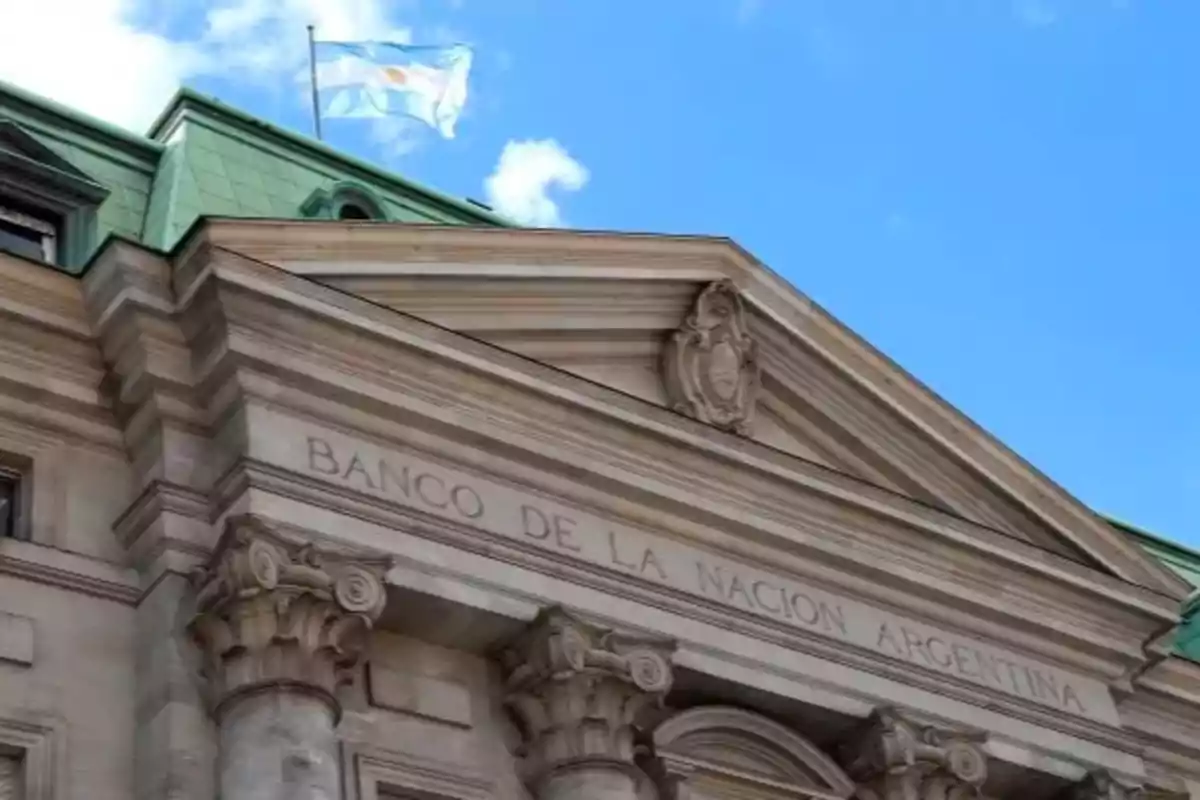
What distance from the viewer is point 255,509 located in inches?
661

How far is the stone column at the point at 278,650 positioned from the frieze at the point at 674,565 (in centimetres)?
110

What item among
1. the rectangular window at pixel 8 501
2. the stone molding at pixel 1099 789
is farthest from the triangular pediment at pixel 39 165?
the stone molding at pixel 1099 789

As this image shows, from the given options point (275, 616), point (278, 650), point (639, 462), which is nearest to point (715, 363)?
point (639, 462)

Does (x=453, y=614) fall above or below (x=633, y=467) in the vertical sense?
below

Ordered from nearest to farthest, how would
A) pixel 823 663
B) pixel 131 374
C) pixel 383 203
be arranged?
1. pixel 131 374
2. pixel 823 663
3. pixel 383 203

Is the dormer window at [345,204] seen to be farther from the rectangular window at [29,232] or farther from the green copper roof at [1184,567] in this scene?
the green copper roof at [1184,567]

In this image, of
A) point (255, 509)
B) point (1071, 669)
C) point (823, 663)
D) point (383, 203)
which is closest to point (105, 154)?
point (383, 203)

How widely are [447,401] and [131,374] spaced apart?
2972 millimetres

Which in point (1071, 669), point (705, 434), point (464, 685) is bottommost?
point (464, 685)

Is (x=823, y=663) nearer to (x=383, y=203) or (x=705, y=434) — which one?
(x=705, y=434)

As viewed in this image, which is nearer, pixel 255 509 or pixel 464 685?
pixel 255 509

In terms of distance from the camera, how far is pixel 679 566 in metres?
19.9

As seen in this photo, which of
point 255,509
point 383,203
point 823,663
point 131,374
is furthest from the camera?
point 383,203

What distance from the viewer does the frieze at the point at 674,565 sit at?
18.0 m
